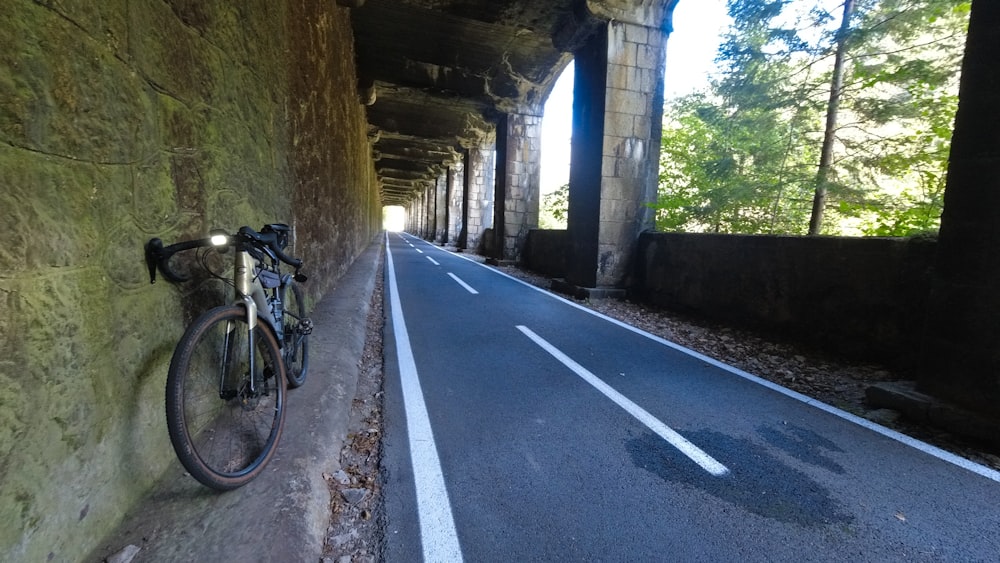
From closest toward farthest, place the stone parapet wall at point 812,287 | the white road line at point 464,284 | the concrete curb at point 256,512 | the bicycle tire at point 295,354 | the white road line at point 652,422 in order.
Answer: the concrete curb at point 256,512, the white road line at point 652,422, the bicycle tire at point 295,354, the stone parapet wall at point 812,287, the white road line at point 464,284

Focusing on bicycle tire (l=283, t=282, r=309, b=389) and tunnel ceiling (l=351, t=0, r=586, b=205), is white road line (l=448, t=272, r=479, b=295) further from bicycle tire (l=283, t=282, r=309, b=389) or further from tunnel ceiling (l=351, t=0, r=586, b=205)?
tunnel ceiling (l=351, t=0, r=586, b=205)

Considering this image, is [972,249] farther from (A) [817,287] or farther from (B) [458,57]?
→ (B) [458,57]

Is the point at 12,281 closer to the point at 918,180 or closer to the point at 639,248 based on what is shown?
the point at 639,248

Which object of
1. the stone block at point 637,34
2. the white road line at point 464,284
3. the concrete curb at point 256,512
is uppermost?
the stone block at point 637,34

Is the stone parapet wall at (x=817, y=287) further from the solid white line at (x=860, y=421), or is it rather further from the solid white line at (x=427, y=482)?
the solid white line at (x=427, y=482)

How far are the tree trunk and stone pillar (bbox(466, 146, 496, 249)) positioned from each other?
13833 millimetres

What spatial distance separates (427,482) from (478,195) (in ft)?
64.6

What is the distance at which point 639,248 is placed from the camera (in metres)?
8.16

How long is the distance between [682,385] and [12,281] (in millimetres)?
3915

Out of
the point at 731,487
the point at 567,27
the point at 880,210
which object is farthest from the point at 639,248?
the point at 731,487

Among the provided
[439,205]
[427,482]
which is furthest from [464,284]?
[439,205]

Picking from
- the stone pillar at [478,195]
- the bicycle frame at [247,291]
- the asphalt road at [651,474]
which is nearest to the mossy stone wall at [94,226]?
the bicycle frame at [247,291]

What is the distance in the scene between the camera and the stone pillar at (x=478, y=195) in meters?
21.1

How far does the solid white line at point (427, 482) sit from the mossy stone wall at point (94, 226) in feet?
3.77
